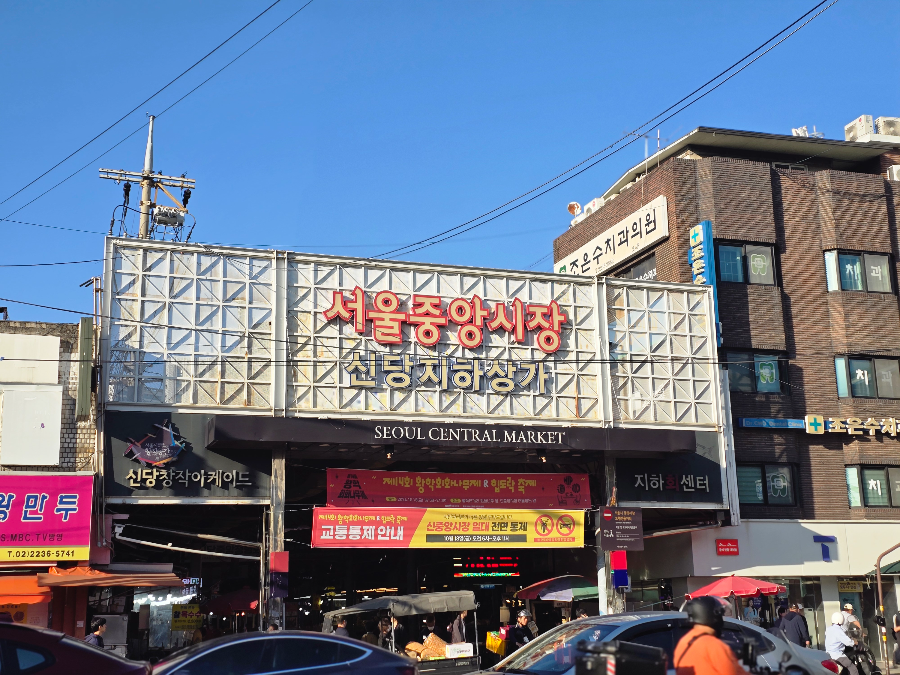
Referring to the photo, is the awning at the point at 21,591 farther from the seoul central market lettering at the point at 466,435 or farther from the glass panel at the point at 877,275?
the glass panel at the point at 877,275

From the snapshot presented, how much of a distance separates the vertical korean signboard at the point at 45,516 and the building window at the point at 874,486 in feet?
70.3

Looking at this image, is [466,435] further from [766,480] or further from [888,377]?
[888,377]

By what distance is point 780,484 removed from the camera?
1147 inches

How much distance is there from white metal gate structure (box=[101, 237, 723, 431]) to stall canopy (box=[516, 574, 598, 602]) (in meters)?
4.71

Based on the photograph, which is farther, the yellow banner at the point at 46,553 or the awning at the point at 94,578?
the yellow banner at the point at 46,553

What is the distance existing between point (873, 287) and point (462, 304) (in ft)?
46.5

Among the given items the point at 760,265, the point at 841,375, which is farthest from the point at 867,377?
the point at 760,265

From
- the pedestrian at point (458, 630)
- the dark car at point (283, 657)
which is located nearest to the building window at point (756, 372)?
the pedestrian at point (458, 630)

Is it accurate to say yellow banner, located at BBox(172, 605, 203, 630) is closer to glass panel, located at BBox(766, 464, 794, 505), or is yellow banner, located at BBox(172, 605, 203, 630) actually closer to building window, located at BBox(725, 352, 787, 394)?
building window, located at BBox(725, 352, 787, 394)

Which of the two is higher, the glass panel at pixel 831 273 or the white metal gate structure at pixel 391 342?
the glass panel at pixel 831 273

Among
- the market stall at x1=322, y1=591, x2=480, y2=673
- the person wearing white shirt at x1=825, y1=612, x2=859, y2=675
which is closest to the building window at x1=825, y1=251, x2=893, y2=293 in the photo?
the person wearing white shirt at x1=825, y1=612, x2=859, y2=675

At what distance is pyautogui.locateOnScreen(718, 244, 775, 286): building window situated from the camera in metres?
30.2

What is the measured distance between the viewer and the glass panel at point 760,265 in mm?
30391

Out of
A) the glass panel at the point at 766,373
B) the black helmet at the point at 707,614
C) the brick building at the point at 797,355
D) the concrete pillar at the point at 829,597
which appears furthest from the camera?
the glass panel at the point at 766,373
